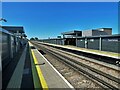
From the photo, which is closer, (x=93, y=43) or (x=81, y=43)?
(x=93, y=43)

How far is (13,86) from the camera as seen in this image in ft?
22.5

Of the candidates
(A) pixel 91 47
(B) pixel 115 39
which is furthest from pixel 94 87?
(A) pixel 91 47

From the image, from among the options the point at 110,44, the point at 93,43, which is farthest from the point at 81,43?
the point at 110,44

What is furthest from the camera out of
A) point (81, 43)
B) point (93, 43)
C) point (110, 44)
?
point (81, 43)

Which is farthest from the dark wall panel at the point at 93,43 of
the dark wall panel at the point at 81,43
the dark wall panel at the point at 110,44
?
the dark wall panel at the point at 81,43

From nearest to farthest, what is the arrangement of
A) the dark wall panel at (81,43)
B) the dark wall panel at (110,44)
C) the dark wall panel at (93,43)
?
the dark wall panel at (110,44) → the dark wall panel at (93,43) → the dark wall panel at (81,43)

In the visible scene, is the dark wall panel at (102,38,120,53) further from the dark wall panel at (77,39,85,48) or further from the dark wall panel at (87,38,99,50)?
the dark wall panel at (77,39,85,48)

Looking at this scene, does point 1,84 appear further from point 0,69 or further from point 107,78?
point 107,78

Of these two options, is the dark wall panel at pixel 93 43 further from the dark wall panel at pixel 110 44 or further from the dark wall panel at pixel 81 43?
the dark wall panel at pixel 81 43

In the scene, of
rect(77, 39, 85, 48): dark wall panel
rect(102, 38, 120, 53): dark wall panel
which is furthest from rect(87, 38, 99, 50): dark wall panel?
rect(77, 39, 85, 48): dark wall panel

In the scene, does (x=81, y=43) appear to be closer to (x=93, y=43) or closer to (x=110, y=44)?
(x=93, y=43)

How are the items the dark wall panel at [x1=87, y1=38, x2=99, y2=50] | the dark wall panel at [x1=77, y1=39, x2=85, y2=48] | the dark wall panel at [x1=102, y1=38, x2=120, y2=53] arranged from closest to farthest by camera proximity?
the dark wall panel at [x1=102, y1=38, x2=120, y2=53], the dark wall panel at [x1=87, y1=38, x2=99, y2=50], the dark wall panel at [x1=77, y1=39, x2=85, y2=48]

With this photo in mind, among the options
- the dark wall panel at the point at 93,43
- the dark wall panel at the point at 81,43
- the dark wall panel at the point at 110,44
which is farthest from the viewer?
the dark wall panel at the point at 81,43

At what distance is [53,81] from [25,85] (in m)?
1.44
